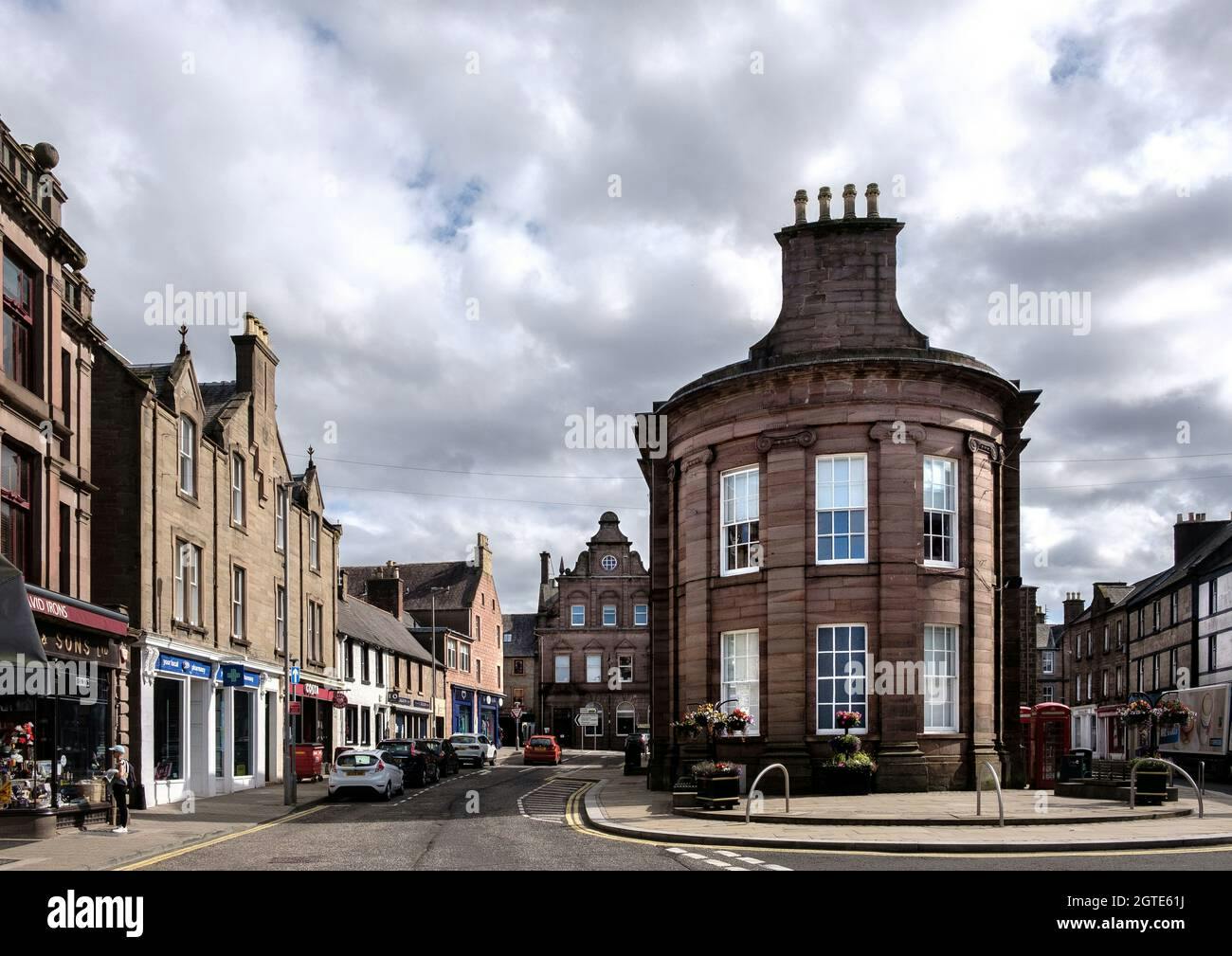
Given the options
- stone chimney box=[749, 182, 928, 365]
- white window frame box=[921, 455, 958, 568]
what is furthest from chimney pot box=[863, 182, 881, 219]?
white window frame box=[921, 455, 958, 568]

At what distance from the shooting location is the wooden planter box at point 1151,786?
23.3m

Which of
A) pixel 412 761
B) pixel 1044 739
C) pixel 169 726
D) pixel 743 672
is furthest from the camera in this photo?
pixel 412 761

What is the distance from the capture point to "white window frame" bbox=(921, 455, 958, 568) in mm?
28652

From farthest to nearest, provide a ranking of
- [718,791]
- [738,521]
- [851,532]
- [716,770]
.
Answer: [738,521], [851,532], [716,770], [718,791]

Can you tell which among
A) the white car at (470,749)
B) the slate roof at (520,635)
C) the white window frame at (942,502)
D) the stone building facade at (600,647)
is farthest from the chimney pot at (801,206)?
the slate roof at (520,635)

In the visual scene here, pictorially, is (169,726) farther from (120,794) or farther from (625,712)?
(625,712)

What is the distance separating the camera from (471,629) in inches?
3130

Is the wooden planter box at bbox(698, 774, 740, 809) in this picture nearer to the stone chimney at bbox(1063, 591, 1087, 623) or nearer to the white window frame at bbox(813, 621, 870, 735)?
the white window frame at bbox(813, 621, 870, 735)

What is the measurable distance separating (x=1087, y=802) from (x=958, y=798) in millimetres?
2488

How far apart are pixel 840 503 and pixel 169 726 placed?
1723 centimetres

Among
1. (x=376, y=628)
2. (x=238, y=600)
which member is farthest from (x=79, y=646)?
(x=376, y=628)

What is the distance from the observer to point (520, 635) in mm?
102750
